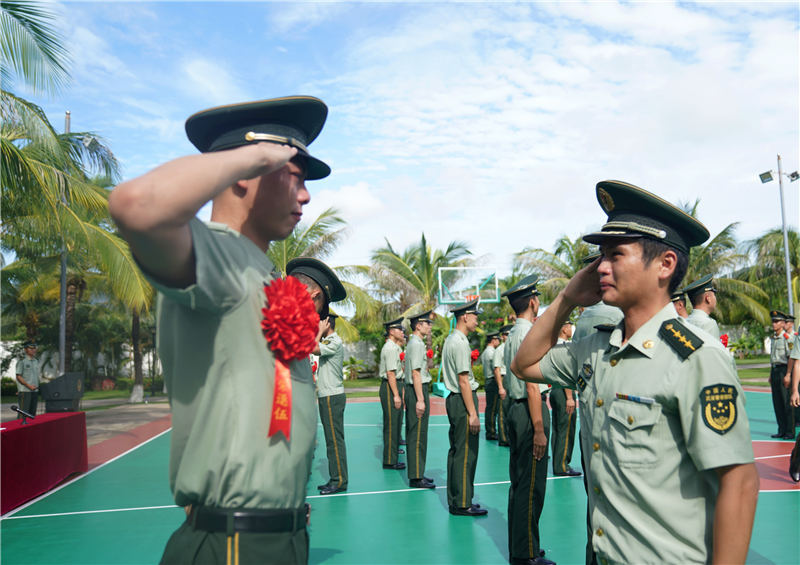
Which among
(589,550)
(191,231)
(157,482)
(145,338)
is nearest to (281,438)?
(191,231)

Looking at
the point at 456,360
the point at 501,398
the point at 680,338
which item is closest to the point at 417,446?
the point at 456,360

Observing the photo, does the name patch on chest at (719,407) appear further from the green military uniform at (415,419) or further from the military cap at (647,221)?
the green military uniform at (415,419)

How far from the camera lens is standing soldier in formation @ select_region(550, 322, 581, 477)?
7848 mm

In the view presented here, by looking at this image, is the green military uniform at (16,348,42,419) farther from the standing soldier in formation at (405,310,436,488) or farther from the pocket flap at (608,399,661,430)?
the pocket flap at (608,399,661,430)

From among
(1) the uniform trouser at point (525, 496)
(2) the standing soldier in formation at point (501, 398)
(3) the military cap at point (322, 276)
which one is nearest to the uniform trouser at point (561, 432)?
(2) the standing soldier in formation at point (501, 398)

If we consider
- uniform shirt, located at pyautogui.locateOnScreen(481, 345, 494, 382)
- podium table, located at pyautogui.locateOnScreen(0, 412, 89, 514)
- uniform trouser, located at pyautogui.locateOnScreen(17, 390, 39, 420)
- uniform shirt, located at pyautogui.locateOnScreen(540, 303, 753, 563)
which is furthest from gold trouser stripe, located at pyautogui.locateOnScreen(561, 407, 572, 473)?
uniform trouser, located at pyautogui.locateOnScreen(17, 390, 39, 420)

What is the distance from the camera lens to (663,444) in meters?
1.98

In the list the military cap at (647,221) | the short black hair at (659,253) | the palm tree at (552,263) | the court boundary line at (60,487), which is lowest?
the court boundary line at (60,487)

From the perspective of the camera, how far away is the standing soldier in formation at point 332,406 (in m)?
7.28

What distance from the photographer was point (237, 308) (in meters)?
1.57

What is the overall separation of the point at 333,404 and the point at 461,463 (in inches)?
83.1

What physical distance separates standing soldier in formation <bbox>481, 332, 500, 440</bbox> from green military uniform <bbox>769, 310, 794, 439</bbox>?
476cm

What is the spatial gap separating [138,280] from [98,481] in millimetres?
6139

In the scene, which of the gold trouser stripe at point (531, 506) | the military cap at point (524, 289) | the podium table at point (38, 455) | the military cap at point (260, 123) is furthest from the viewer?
the podium table at point (38, 455)
